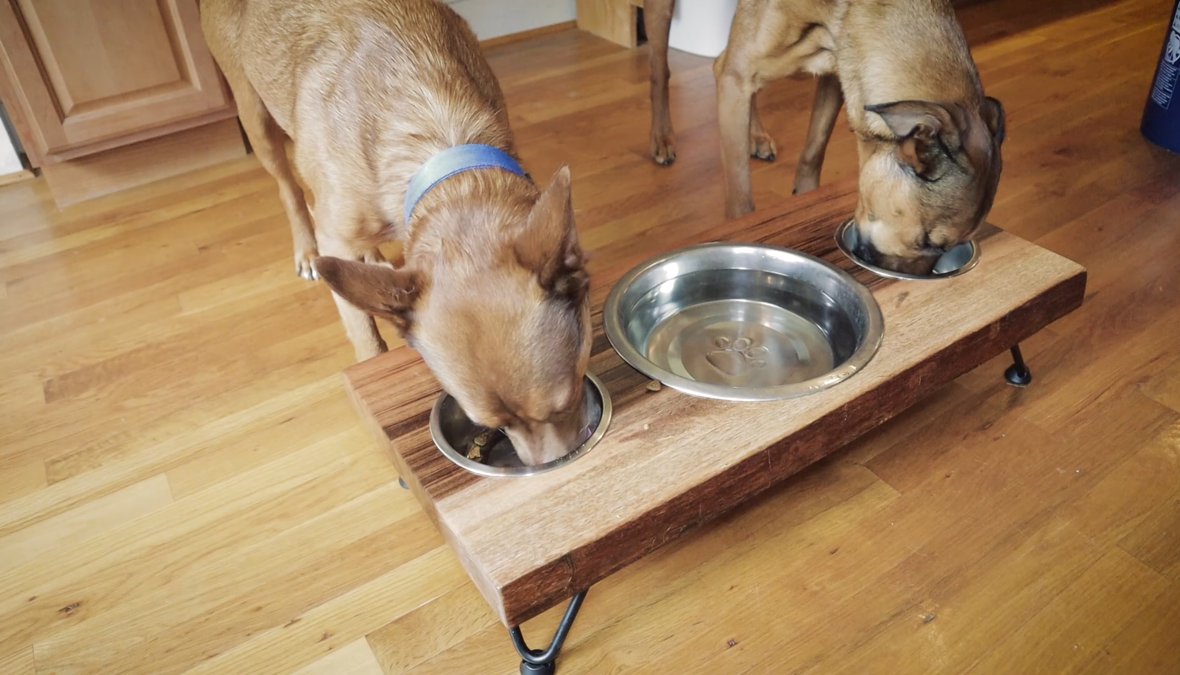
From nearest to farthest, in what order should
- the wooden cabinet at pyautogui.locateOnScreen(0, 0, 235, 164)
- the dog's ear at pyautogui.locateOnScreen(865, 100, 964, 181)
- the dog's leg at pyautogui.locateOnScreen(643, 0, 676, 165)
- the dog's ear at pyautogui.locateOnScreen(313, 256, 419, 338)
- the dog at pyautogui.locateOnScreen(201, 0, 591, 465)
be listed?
the dog's ear at pyautogui.locateOnScreen(313, 256, 419, 338) < the dog at pyautogui.locateOnScreen(201, 0, 591, 465) < the dog's ear at pyautogui.locateOnScreen(865, 100, 964, 181) < the wooden cabinet at pyautogui.locateOnScreen(0, 0, 235, 164) < the dog's leg at pyautogui.locateOnScreen(643, 0, 676, 165)

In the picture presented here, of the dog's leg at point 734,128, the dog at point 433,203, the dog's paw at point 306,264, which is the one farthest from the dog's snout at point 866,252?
the dog's paw at point 306,264

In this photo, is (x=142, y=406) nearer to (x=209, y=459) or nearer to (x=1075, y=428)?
(x=209, y=459)

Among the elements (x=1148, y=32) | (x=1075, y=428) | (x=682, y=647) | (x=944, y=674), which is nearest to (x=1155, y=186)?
(x=1075, y=428)

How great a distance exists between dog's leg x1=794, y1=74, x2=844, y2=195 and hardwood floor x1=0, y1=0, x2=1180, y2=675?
1.47ft

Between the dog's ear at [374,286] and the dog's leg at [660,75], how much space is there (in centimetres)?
262

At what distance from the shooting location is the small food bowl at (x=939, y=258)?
7.73 ft

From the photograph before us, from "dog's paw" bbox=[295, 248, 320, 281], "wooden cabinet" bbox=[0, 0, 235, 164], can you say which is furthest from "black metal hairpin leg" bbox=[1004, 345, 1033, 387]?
"wooden cabinet" bbox=[0, 0, 235, 164]

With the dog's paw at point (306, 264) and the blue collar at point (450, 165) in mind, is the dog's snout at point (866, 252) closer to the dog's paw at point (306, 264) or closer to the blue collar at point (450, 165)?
the blue collar at point (450, 165)

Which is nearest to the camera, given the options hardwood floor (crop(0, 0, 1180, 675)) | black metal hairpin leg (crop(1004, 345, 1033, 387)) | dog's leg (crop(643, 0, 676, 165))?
hardwood floor (crop(0, 0, 1180, 675))

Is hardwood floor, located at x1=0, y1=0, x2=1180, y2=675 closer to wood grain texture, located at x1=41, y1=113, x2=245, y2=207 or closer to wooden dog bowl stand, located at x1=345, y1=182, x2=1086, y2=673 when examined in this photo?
wooden dog bowl stand, located at x1=345, y1=182, x2=1086, y2=673

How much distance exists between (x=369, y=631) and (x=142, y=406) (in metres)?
1.34

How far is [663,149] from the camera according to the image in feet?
13.4

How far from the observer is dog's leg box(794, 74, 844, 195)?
10.4 ft

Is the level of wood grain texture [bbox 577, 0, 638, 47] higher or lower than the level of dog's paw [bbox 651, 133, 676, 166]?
higher
